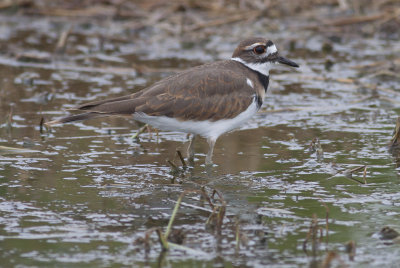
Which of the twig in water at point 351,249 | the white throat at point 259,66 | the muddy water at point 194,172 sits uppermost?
the white throat at point 259,66

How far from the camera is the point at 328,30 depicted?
13844 mm

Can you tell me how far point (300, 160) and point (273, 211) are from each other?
178 cm

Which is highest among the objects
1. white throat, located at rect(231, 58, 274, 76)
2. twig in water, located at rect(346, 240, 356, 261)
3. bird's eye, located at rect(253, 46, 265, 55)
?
bird's eye, located at rect(253, 46, 265, 55)

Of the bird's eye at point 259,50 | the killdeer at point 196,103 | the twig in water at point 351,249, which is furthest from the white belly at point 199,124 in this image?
the twig in water at point 351,249

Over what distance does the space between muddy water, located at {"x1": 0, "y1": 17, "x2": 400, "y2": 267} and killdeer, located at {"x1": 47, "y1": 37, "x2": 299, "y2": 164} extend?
1.51 feet

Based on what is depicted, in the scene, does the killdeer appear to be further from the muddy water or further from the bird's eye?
the muddy water

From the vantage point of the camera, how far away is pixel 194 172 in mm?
7305

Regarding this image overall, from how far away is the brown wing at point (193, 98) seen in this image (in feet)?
23.4

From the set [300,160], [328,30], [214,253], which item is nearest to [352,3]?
[328,30]

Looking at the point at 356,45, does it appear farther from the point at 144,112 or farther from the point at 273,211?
the point at 273,211

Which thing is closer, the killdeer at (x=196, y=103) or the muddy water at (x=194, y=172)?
the muddy water at (x=194, y=172)

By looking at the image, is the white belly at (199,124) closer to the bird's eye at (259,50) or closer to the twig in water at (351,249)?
the bird's eye at (259,50)

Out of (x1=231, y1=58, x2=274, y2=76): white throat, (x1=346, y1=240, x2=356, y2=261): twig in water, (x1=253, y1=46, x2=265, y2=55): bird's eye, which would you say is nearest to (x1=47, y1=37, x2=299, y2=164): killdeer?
(x1=231, y1=58, x2=274, y2=76): white throat

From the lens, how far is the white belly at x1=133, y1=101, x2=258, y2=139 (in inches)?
288
